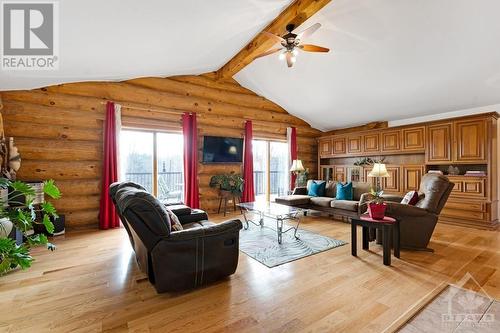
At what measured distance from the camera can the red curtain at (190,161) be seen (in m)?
5.38

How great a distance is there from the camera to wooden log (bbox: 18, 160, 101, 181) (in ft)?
13.3

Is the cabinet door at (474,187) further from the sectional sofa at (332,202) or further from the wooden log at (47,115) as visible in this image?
the wooden log at (47,115)

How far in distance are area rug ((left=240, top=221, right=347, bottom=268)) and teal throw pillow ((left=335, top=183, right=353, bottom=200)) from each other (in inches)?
58.8

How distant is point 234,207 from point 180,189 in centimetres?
145

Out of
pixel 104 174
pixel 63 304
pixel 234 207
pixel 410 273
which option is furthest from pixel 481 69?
pixel 104 174

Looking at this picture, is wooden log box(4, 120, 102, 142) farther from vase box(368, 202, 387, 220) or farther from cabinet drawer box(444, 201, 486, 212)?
cabinet drawer box(444, 201, 486, 212)

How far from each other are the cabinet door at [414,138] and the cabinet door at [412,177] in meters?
0.43

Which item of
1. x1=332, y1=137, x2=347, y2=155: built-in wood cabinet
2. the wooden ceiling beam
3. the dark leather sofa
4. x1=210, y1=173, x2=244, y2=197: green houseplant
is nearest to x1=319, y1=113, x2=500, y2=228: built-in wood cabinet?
x1=332, y1=137, x2=347, y2=155: built-in wood cabinet

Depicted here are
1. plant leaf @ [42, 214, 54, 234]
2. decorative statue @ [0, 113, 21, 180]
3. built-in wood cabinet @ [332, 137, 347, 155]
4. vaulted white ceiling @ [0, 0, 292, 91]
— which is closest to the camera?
plant leaf @ [42, 214, 54, 234]

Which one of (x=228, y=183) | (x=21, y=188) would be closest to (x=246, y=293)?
(x=21, y=188)

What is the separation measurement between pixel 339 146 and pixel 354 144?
47cm

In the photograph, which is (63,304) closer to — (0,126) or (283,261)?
(283,261)

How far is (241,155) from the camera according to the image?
247 inches

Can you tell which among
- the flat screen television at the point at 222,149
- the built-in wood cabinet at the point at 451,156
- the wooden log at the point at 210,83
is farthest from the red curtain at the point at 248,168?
the built-in wood cabinet at the point at 451,156
